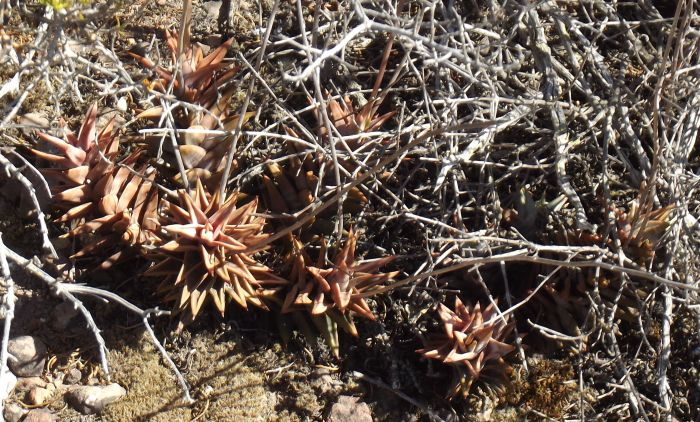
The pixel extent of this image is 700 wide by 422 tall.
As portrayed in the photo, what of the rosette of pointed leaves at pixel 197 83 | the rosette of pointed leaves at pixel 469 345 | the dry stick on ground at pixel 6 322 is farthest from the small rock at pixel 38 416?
the rosette of pointed leaves at pixel 469 345

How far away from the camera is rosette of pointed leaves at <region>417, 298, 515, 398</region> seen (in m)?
2.64

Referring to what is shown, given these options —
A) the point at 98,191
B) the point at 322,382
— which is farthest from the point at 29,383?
the point at 322,382

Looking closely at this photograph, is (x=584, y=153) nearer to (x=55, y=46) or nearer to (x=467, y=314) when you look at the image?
(x=467, y=314)

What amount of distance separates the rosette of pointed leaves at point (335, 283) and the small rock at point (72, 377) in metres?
0.74

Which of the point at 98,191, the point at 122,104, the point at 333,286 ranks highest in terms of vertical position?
the point at 122,104

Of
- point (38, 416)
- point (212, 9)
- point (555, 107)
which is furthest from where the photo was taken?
point (212, 9)

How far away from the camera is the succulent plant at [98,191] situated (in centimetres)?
262

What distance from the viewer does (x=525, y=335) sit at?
284 cm

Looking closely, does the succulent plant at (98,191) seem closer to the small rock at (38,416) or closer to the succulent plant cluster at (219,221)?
the succulent plant cluster at (219,221)

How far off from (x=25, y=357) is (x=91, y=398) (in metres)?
0.27

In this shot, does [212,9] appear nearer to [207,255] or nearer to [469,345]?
[207,255]

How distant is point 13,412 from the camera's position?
2.50 meters

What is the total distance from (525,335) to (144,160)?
5.23ft

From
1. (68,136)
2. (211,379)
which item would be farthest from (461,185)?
(68,136)
